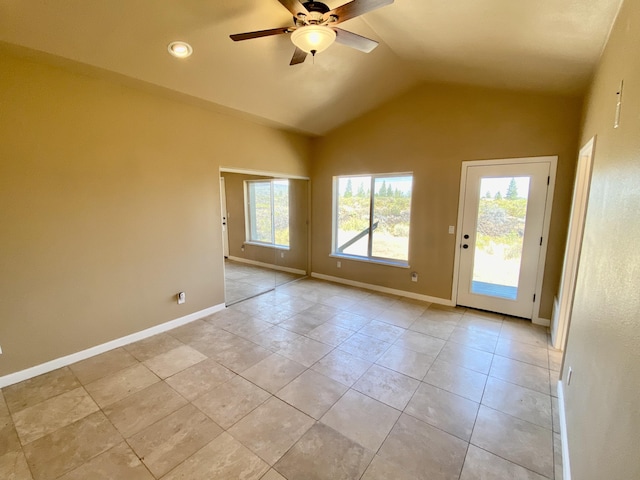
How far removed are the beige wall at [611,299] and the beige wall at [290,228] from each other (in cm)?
428

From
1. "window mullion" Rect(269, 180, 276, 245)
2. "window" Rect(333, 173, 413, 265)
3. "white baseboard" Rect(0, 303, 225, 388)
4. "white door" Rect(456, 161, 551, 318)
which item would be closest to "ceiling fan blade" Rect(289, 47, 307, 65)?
"window" Rect(333, 173, 413, 265)

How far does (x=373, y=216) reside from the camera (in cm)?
487

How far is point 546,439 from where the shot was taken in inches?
74.5

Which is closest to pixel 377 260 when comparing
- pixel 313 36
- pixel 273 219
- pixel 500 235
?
pixel 500 235

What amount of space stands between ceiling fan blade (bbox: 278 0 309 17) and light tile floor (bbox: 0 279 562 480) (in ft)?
9.24

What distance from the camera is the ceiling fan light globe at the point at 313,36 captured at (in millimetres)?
1960

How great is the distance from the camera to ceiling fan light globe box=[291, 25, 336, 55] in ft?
6.43

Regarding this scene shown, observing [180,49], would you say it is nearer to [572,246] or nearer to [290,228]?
[290,228]

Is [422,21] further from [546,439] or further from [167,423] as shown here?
[167,423]

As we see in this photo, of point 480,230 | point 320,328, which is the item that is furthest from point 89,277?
point 480,230

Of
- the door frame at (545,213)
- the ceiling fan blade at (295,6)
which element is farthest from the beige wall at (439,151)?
the ceiling fan blade at (295,6)

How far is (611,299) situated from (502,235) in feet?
9.04

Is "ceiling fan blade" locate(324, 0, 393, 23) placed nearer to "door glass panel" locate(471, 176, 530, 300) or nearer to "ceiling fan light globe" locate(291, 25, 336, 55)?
"ceiling fan light globe" locate(291, 25, 336, 55)

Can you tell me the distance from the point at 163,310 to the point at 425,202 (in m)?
3.83
